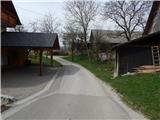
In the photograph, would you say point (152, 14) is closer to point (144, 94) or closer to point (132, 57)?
point (132, 57)

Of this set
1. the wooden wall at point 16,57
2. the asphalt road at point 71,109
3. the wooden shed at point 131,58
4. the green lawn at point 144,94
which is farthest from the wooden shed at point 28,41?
the asphalt road at point 71,109

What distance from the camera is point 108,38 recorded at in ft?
211

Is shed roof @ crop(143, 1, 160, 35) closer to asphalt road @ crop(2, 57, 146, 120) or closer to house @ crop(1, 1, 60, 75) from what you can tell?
house @ crop(1, 1, 60, 75)

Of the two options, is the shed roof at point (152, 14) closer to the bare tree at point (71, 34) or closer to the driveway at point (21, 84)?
the driveway at point (21, 84)

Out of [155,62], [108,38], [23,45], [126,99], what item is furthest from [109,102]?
[108,38]

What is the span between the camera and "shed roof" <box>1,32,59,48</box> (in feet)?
89.6

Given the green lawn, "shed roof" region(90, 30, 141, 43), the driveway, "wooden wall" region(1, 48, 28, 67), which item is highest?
"shed roof" region(90, 30, 141, 43)

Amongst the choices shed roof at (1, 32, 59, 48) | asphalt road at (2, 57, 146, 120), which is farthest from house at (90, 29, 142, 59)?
asphalt road at (2, 57, 146, 120)

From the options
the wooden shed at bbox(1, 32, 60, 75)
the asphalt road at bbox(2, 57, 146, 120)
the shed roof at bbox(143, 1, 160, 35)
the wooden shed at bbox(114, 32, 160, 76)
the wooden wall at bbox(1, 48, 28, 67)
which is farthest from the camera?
the wooden wall at bbox(1, 48, 28, 67)

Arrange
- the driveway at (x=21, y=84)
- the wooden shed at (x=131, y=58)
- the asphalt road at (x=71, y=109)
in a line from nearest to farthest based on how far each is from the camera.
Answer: the asphalt road at (x=71, y=109) < the driveway at (x=21, y=84) < the wooden shed at (x=131, y=58)

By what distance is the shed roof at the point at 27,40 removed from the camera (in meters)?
27.3

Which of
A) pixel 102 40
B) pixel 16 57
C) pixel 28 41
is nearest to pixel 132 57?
pixel 28 41

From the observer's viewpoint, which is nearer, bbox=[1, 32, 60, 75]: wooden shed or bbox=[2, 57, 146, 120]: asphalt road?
bbox=[2, 57, 146, 120]: asphalt road

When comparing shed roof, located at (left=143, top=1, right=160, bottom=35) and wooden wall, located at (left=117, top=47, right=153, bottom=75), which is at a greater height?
shed roof, located at (left=143, top=1, right=160, bottom=35)
